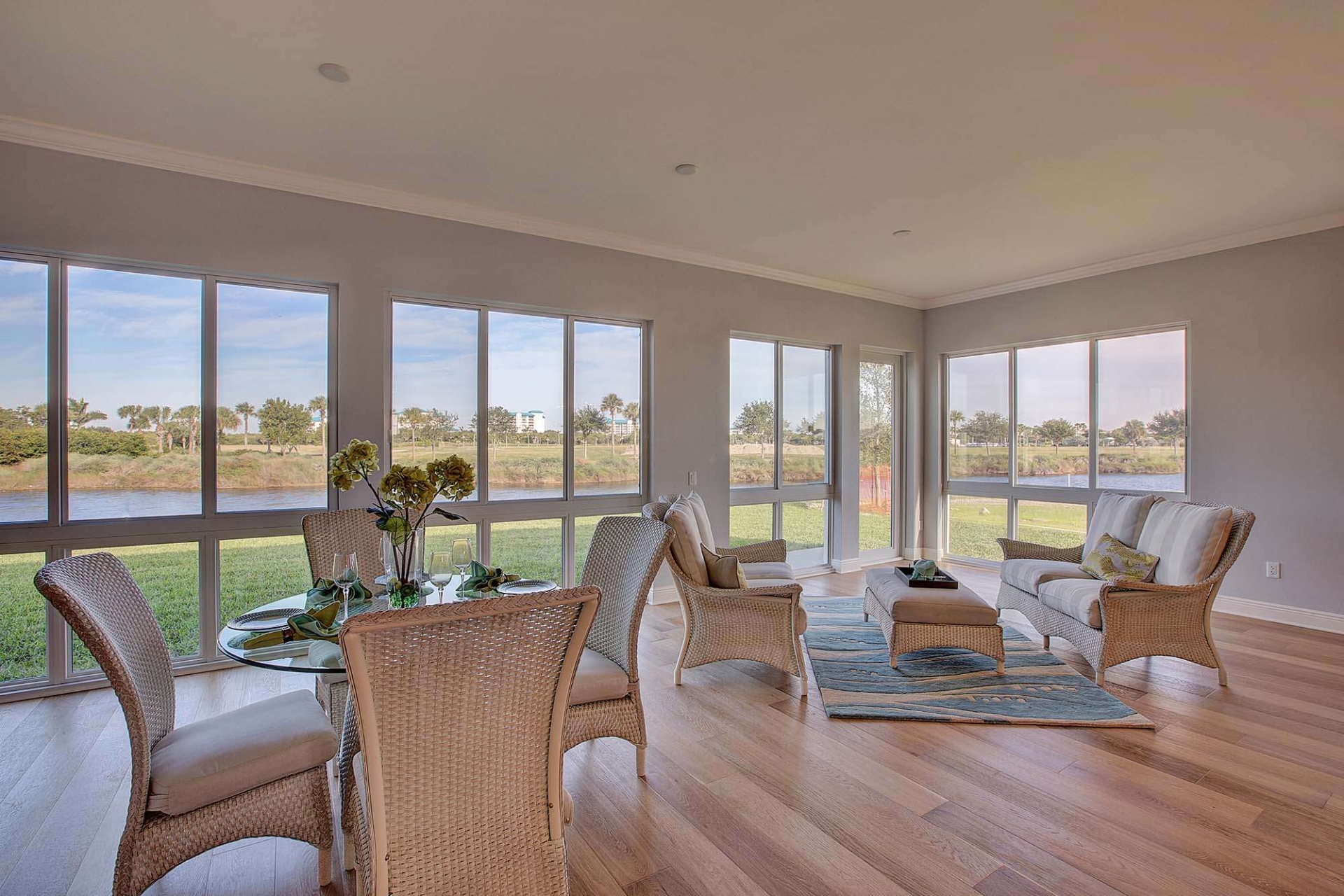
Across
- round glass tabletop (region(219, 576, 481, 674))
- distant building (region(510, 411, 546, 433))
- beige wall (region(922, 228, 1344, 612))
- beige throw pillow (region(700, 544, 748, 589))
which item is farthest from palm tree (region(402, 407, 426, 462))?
beige wall (region(922, 228, 1344, 612))

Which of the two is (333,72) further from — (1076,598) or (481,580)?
(1076,598)

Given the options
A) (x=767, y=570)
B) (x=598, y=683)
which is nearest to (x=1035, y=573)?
(x=767, y=570)

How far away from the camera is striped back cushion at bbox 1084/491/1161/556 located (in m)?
4.25

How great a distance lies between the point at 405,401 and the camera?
4391 millimetres

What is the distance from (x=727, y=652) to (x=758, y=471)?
276 cm

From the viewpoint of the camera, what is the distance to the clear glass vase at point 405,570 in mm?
2342

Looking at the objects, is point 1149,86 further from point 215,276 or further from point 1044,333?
point 215,276

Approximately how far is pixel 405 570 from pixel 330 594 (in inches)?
10.2

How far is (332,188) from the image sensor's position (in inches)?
156

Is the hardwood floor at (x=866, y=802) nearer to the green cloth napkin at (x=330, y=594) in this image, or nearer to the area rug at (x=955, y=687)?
the area rug at (x=955, y=687)

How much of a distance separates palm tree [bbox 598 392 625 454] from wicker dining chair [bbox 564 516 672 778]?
242cm

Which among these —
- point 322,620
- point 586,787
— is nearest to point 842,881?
point 586,787

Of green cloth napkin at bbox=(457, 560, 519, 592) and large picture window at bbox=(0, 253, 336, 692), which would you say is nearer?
green cloth napkin at bbox=(457, 560, 519, 592)

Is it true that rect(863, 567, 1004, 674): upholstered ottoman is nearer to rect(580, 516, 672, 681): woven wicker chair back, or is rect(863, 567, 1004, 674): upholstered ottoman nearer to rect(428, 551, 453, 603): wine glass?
rect(580, 516, 672, 681): woven wicker chair back
